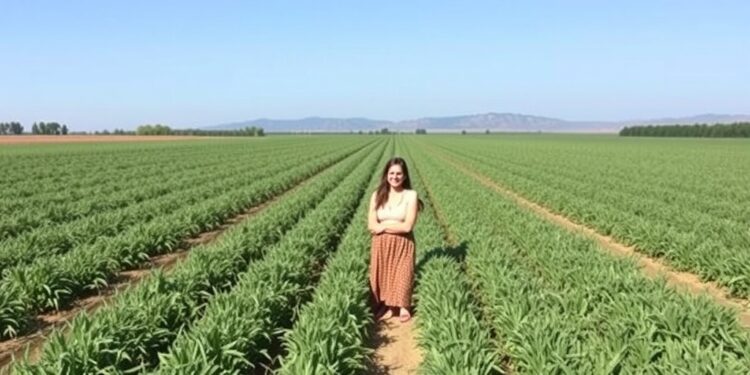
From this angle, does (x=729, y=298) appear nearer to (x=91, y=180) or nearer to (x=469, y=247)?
(x=469, y=247)

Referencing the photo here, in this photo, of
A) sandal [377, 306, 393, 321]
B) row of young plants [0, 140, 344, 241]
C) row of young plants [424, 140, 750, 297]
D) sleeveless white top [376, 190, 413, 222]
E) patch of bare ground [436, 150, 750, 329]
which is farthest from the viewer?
row of young plants [0, 140, 344, 241]

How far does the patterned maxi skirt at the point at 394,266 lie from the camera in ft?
23.5

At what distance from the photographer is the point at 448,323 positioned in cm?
554

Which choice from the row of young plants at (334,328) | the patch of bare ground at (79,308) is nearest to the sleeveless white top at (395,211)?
the row of young plants at (334,328)

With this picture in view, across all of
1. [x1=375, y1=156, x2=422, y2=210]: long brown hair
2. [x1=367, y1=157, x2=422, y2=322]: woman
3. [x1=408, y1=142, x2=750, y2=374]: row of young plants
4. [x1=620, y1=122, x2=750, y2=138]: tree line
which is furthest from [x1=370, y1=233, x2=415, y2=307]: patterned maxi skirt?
[x1=620, y1=122, x2=750, y2=138]: tree line

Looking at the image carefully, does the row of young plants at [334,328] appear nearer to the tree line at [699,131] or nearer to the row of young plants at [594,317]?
the row of young plants at [594,317]

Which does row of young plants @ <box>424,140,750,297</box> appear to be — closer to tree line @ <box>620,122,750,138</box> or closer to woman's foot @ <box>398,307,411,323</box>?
woman's foot @ <box>398,307,411,323</box>

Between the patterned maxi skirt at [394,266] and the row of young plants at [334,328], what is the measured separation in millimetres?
287

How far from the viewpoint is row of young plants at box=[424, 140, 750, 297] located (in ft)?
28.7

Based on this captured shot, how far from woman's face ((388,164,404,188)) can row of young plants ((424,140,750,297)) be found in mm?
5179

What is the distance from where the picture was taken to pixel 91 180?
23.4 metres

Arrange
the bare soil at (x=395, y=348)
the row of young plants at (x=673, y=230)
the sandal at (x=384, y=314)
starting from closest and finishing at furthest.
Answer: the bare soil at (x=395, y=348)
the sandal at (x=384, y=314)
the row of young plants at (x=673, y=230)

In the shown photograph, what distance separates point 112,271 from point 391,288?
4.70 m

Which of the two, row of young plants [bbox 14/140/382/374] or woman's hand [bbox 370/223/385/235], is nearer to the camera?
row of young plants [bbox 14/140/382/374]
